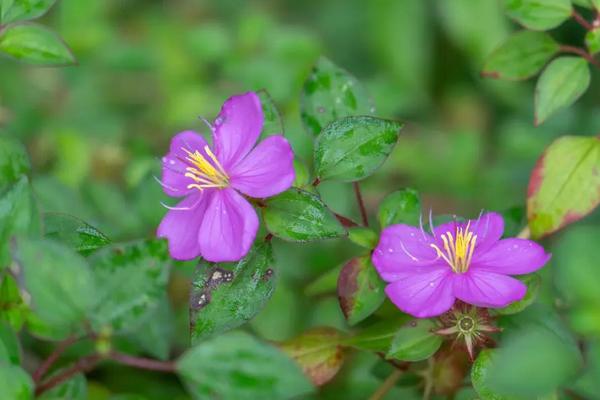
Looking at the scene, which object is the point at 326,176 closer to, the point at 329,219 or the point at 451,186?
the point at 329,219

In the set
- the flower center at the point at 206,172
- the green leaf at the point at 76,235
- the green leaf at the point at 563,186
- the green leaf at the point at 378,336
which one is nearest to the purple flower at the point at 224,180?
the flower center at the point at 206,172

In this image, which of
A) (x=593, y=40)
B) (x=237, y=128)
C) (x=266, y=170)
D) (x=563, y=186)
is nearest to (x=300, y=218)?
(x=266, y=170)

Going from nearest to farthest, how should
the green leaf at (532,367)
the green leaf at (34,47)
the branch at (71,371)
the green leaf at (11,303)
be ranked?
the green leaf at (532,367), the branch at (71,371), the green leaf at (11,303), the green leaf at (34,47)

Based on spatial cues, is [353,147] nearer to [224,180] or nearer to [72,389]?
[224,180]

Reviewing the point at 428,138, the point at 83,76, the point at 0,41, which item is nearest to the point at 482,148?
the point at 428,138

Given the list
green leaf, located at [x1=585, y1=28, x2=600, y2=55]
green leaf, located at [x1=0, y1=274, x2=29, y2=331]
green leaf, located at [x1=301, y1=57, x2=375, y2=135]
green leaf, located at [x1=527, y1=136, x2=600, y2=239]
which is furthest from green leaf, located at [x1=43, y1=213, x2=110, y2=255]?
green leaf, located at [x1=585, y1=28, x2=600, y2=55]

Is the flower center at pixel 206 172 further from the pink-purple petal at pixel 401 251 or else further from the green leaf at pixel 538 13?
the green leaf at pixel 538 13
